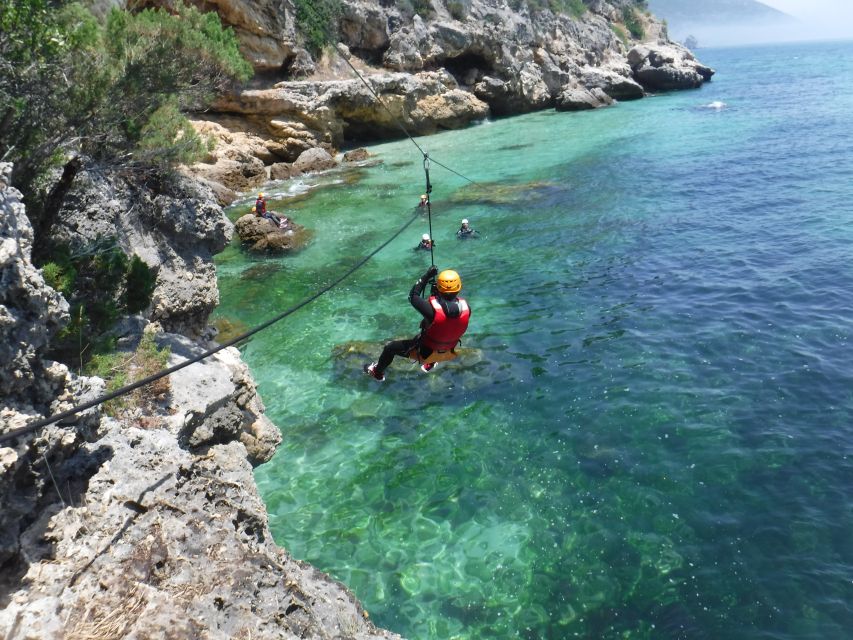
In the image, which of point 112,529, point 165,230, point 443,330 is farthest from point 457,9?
point 112,529

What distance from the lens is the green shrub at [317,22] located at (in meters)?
39.3

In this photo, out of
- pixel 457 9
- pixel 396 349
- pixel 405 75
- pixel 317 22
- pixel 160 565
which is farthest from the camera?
pixel 457 9

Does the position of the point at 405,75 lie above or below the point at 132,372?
above

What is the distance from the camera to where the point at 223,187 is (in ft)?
91.9

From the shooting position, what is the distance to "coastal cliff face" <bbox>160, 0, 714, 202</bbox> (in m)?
34.0

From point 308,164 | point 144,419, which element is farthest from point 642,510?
point 308,164

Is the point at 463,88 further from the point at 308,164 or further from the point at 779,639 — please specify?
the point at 779,639

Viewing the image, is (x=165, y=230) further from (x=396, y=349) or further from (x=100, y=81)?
(x=396, y=349)

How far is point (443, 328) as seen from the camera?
364 inches

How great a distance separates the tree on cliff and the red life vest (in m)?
5.96

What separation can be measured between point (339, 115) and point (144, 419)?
118ft

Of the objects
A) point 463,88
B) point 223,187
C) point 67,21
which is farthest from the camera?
point 463,88

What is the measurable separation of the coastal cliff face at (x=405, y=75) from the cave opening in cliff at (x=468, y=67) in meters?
0.09

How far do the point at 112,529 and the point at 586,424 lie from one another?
7855mm
